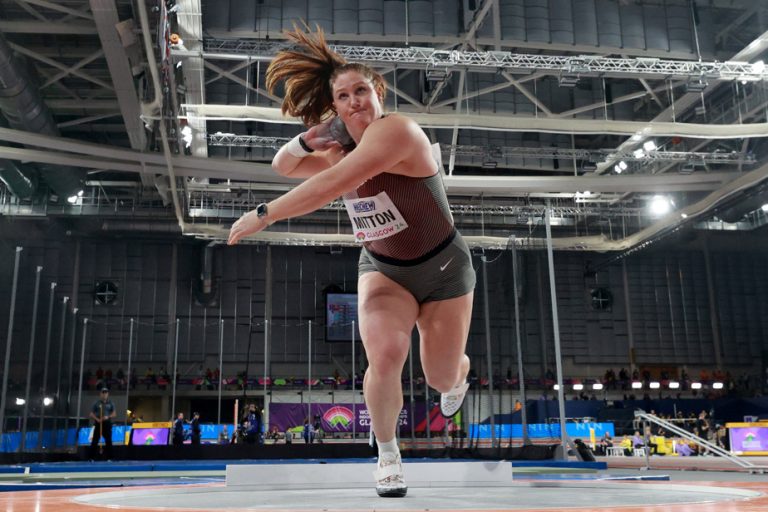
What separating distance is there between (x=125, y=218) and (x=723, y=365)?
24.0m

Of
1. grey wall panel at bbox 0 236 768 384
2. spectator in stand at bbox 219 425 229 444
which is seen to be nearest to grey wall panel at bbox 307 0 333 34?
spectator in stand at bbox 219 425 229 444

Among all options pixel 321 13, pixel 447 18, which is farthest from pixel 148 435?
pixel 447 18

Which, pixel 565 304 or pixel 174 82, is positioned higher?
pixel 174 82

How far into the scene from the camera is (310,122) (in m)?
A: 3.49

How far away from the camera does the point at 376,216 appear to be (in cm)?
304

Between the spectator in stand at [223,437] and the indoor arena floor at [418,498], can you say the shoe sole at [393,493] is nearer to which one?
the indoor arena floor at [418,498]

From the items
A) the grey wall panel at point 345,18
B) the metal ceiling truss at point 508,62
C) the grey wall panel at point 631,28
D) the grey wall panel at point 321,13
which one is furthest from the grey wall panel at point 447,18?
the grey wall panel at point 631,28

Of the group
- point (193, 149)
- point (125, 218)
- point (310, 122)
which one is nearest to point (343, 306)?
point (125, 218)

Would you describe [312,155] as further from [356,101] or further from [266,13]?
[266,13]

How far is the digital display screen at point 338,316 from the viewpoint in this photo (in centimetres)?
2631

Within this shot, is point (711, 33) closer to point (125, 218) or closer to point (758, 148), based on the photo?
point (758, 148)

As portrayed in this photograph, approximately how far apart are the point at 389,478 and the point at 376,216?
44.0 inches

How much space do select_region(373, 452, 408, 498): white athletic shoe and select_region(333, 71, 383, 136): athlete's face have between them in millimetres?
1397

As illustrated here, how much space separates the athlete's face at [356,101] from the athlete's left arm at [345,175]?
0.30 meters
